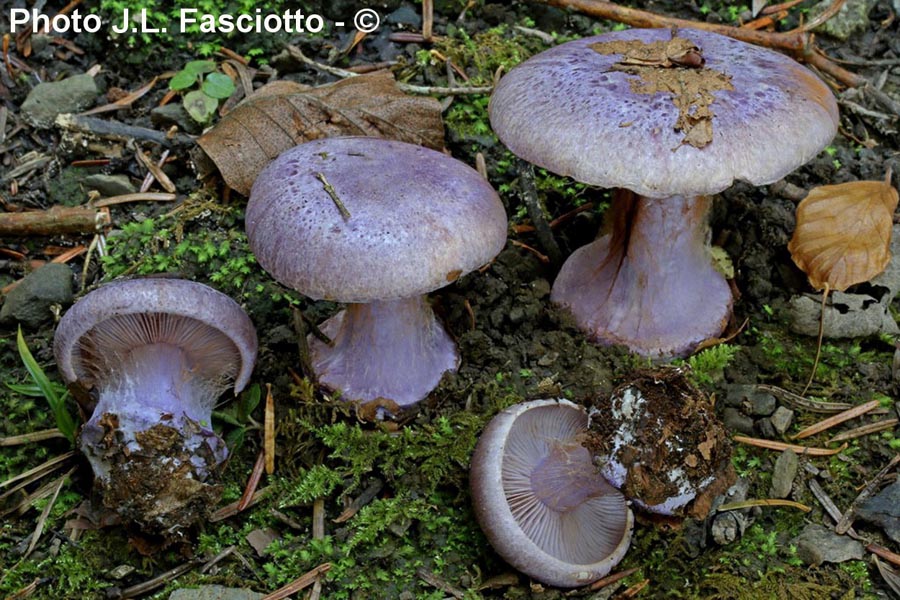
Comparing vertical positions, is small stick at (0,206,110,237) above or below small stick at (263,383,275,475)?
above

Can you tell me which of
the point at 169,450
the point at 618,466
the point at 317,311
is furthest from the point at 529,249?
the point at 169,450

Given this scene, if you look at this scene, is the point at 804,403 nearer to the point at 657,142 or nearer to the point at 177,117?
the point at 657,142

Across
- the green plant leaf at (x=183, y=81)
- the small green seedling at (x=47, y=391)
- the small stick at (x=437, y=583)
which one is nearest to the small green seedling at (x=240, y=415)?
the small green seedling at (x=47, y=391)

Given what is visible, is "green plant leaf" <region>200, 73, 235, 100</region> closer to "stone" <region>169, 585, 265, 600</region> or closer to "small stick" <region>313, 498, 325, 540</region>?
"small stick" <region>313, 498, 325, 540</region>

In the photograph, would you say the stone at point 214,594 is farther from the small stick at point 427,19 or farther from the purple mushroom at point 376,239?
the small stick at point 427,19

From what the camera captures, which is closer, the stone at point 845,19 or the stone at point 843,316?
the stone at point 843,316

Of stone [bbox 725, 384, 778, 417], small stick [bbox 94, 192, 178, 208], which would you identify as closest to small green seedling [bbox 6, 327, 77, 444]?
small stick [bbox 94, 192, 178, 208]
